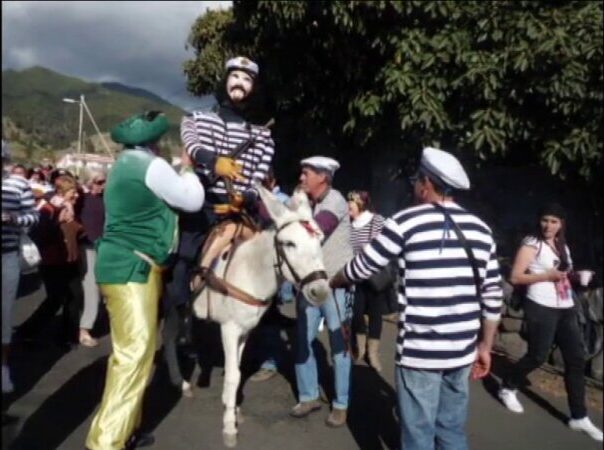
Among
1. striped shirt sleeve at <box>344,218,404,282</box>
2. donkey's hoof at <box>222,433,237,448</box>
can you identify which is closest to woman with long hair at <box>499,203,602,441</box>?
striped shirt sleeve at <box>344,218,404,282</box>

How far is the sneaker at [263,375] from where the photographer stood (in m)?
5.80

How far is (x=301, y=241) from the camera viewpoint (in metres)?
3.83

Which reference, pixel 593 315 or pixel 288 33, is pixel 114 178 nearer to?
pixel 593 315

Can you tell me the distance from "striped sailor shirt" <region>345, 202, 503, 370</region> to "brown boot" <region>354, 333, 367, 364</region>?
3567 mm

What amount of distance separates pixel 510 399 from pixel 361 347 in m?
1.87

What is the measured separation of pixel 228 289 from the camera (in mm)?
4262

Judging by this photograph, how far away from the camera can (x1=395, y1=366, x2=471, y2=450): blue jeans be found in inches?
129

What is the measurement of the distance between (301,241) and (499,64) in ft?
13.6

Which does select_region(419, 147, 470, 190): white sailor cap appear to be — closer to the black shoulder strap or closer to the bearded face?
the black shoulder strap

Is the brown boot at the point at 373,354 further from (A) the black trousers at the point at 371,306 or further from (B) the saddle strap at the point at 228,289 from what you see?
(B) the saddle strap at the point at 228,289

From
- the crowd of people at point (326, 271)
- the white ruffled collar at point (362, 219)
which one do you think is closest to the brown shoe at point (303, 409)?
the crowd of people at point (326, 271)

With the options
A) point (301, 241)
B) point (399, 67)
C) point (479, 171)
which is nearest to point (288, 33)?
point (399, 67)

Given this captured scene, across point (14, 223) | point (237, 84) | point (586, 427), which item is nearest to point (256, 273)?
point (237, 84)

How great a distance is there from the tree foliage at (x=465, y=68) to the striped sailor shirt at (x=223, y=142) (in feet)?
10.2
